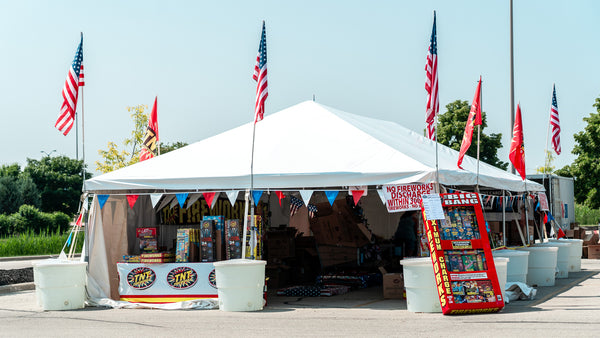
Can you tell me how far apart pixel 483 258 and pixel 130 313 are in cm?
601

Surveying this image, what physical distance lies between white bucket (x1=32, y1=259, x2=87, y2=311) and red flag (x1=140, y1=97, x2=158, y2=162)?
17.0ft

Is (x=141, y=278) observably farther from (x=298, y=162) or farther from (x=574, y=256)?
(x=574, y=256)

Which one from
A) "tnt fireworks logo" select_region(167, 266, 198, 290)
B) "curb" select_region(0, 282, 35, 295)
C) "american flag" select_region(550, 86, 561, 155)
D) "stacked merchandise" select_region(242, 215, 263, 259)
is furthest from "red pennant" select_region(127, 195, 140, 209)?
"american flag" select_region(550, 86, 561, 155)

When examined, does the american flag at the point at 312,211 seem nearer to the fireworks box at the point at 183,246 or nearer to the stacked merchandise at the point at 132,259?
the fireworks box at the point at 183,246

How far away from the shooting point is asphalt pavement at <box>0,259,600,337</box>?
9867 millimetres

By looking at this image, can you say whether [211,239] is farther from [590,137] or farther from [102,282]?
[590,137]

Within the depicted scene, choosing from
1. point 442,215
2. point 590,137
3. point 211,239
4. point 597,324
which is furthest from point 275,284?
point 590,137

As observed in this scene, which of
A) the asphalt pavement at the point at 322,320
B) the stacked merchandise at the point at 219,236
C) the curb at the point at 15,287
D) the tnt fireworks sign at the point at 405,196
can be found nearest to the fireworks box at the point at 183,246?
the stacked merchandise at the point at 219,236

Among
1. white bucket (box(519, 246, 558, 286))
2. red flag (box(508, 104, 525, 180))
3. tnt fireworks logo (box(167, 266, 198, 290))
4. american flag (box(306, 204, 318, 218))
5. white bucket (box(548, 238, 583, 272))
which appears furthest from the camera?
white bucket (box(548, 238, 583, 272))

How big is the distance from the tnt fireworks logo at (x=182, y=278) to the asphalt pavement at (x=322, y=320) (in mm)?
642

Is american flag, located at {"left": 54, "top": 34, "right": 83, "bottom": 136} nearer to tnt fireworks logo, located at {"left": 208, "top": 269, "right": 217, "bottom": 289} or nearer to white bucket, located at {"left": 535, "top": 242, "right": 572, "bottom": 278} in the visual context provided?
tnt fireworks logo, located at {"left": 208, "top": 269, "right": 217, "bottom": 289}

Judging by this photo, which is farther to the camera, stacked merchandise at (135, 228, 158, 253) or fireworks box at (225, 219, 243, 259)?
stacked merchandise at (135, 228, 158, 253)

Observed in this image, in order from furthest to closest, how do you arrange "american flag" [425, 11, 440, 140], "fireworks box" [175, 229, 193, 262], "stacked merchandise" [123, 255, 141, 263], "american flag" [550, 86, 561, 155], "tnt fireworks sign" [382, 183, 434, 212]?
"american flag" [550, 86, 561, 155] < "stacked merchandise" [123, 255, 141, 263] < "fireworks box" [175, 229, 193, 262] < "american flag" [425, 11, 440, 140] < "tnt fireworks sign" [382, 183, 434, 212]

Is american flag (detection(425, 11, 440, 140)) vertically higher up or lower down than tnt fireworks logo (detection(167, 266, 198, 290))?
higher up
